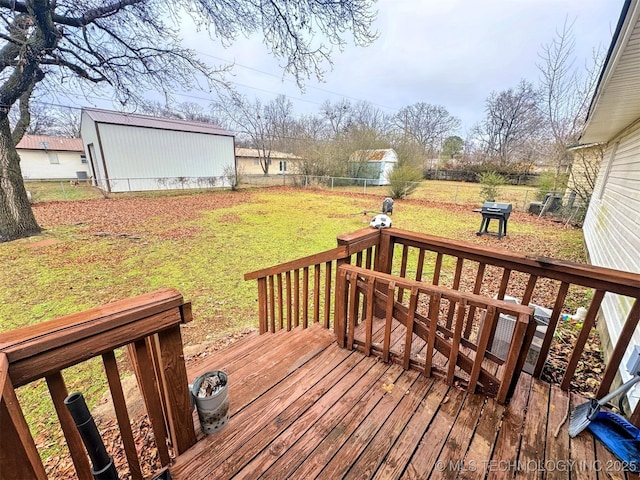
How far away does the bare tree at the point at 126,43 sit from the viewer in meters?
5.07

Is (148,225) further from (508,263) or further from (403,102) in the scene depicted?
(403,102)

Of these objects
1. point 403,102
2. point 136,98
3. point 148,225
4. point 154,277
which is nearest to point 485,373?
point 154,277

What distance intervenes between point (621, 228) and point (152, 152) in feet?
63.2

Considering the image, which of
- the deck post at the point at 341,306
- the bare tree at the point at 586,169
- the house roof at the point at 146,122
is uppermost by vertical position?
the house roof at the point at 146,122

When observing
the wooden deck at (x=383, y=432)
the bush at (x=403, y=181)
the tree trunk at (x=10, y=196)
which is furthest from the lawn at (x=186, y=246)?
the bush at (x=403, y=181)

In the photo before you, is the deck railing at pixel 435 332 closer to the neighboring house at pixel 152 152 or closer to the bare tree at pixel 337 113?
the neighboring house at pixel 152 152

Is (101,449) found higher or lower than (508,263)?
lower

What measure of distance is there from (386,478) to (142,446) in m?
1.52

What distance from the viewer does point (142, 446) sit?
1.73 metres

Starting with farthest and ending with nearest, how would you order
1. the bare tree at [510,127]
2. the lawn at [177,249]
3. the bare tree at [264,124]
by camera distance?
the bare tree at [264,124]
the bare tree at [510,127]
the lawn at [177,249]

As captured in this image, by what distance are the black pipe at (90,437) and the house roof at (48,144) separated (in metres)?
31.6

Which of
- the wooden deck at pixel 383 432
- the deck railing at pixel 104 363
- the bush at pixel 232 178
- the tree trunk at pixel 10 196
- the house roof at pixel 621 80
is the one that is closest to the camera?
the deck railing at pixel 104 363

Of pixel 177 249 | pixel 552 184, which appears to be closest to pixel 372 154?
pixel 552 184

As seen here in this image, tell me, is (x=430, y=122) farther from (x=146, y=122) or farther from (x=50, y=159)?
(x=50, y=159)
